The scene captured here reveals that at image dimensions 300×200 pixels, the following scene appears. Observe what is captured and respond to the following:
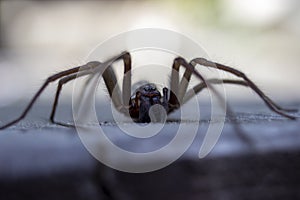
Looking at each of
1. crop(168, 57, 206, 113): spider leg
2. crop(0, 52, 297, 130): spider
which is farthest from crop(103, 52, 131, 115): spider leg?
crop(168, 57, 206, 113): spider leg

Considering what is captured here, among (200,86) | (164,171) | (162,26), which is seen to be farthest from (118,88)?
(162,26)

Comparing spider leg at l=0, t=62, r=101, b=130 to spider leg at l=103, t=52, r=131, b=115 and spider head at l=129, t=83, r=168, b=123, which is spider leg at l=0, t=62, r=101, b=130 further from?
spider head at l=129, t=83, r=168, b=123

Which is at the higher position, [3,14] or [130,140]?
[3,14]

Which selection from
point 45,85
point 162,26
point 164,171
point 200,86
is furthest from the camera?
point 162,26

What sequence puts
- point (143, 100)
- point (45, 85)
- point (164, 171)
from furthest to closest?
point (143, 100) < point (45, 85) < point (164, 171)

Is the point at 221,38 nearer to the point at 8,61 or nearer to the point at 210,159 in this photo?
the point at 8,61

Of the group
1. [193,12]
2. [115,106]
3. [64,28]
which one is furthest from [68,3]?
[115,106]

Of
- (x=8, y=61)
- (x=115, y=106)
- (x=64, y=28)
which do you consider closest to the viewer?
(x=115, y=106)

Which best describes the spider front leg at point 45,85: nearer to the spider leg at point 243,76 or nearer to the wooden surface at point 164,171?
the spider leg at point 243,76

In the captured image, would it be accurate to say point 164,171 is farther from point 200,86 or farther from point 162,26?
point 162,26
